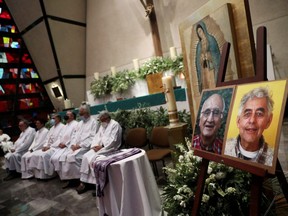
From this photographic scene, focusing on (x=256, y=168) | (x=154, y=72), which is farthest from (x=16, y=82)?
(x=256, y=168)

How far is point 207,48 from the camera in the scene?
216 cm

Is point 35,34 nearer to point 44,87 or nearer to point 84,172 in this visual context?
point 44,87

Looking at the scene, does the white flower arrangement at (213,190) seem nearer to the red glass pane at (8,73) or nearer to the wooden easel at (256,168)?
the wooden easel at (256,168)

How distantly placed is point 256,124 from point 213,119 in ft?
1.11

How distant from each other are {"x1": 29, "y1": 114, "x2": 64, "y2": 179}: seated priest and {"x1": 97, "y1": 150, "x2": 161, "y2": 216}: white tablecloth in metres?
2.68

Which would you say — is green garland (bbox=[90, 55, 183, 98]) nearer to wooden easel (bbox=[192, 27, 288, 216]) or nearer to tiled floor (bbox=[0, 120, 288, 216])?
tiled floor (bbox=[0, 120, 288, 216])

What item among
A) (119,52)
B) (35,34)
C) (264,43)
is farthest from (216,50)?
(35,34)

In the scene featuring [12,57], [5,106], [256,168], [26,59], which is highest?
[12,57]

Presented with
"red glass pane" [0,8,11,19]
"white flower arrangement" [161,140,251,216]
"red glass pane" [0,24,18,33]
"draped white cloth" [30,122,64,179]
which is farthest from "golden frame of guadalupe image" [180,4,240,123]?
"red glass pane" [0,8,11,19]

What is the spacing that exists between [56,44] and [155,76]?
185 inches

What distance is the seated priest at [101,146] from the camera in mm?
3662

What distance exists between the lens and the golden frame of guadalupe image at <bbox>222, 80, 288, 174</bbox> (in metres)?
1.15

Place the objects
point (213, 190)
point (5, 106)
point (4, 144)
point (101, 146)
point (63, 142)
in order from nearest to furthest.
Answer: point (213, 190) < point (101, 146) < point (63, 142) < point (4, 144) < point (5, 106)

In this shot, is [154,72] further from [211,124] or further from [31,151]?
[211,124]
